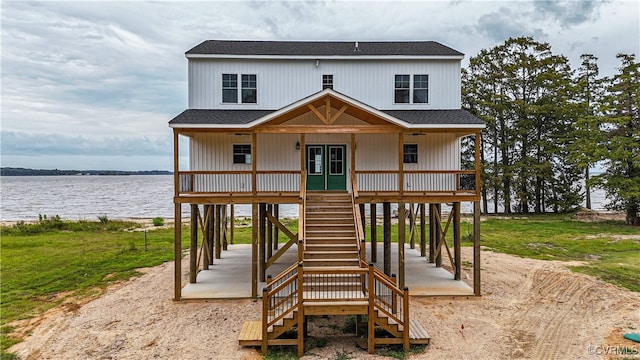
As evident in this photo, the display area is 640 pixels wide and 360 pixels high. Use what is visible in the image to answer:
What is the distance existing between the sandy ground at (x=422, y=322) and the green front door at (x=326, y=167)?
17.3 ft

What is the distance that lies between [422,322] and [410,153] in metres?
7.10

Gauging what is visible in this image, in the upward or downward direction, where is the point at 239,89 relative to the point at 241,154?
upward

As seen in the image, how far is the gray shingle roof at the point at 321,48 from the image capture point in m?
17.0

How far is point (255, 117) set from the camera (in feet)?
51.2

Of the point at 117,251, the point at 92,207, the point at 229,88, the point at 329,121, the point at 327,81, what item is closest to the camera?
the point at 329,121

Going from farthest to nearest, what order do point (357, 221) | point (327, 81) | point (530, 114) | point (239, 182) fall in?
point (530, 114) → point (327, 81) → point (239, 182) → point (357, 221)

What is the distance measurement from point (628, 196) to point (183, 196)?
30538 mm

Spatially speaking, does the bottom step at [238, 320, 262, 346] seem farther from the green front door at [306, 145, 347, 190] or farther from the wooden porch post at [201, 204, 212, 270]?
the wooden porch post at [201, 204, 212, 270]

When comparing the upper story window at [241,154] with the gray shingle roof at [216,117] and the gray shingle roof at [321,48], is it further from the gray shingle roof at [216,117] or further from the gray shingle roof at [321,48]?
the gray shingle roof at [321,48]

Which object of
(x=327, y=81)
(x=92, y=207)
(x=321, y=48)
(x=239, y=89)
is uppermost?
(x=321, y=48)

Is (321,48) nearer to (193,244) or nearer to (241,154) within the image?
(241,154)

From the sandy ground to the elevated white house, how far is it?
4.82 feet

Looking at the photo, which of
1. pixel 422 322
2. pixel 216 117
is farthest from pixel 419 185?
pixel 216 117

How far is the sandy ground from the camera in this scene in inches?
392
